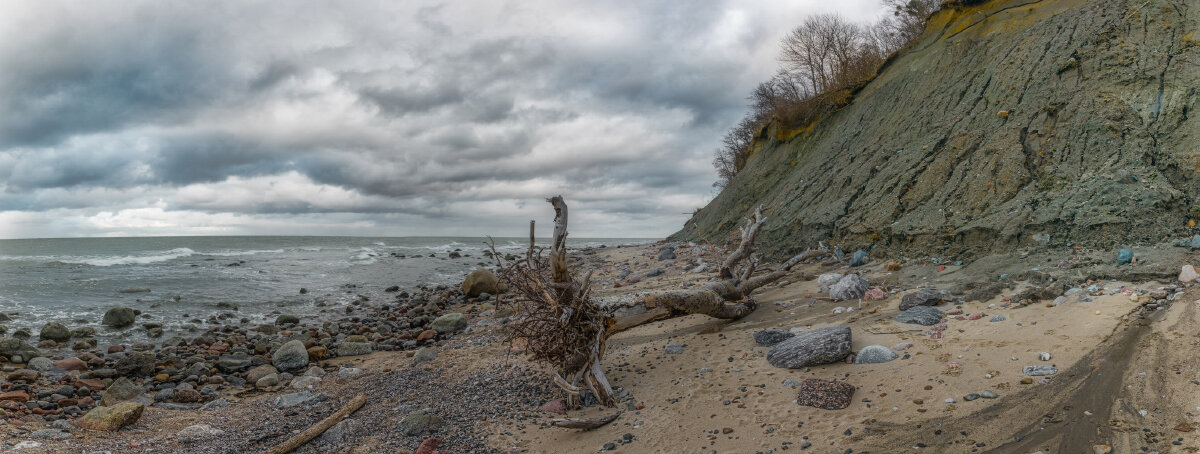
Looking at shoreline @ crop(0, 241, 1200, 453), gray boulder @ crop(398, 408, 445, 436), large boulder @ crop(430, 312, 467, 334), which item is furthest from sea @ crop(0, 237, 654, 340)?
gray boulder @ crop(398, 408, 445, 436)

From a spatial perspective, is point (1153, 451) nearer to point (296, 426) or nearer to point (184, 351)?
point (296, 426)

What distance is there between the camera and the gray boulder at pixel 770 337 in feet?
21.9

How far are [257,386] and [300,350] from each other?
45.8 inches

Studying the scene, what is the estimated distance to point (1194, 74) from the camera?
8.35 metres

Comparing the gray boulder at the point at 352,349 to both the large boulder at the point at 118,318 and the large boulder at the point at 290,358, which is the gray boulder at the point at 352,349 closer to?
the large boulder at the point at 290,358

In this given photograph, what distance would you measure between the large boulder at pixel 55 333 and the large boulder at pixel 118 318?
4.92 feet

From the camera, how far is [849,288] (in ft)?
25.8

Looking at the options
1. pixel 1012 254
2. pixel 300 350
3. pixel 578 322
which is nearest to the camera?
pixel 578 322

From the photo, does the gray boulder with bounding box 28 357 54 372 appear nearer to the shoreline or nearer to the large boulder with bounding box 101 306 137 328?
the shoreline

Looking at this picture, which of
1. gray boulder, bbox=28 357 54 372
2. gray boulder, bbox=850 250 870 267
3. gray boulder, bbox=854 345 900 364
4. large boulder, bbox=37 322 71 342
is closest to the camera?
gray boulder, bbox=854 345 900 364

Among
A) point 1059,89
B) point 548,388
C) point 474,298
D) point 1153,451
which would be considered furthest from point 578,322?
point 474,298

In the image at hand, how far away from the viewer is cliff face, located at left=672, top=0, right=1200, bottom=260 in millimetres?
7738

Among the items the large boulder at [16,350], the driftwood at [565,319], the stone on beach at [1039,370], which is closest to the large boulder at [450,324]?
the driftwood at [565,319]

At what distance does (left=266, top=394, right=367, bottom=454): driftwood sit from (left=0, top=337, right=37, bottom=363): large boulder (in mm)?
7243
